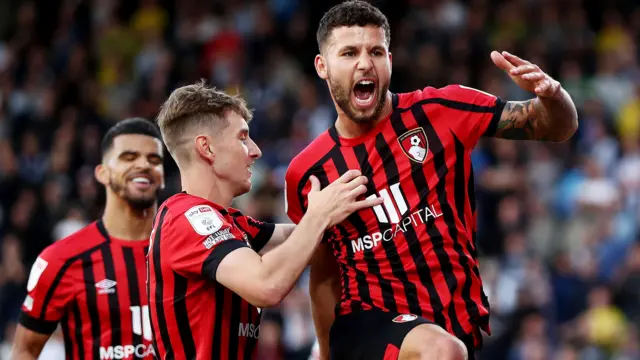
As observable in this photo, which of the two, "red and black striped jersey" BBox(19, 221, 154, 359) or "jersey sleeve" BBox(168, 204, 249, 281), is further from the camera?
"red and black striped jersey" BBox(19, 221, 154, 359)

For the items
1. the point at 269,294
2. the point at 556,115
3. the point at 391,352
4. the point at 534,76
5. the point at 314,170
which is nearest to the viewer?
the point at 269,294

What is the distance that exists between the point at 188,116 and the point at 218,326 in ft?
3.33

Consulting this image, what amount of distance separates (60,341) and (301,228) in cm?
574

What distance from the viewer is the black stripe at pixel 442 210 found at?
4.94m

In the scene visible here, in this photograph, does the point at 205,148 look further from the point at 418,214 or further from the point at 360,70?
the point at 418,214

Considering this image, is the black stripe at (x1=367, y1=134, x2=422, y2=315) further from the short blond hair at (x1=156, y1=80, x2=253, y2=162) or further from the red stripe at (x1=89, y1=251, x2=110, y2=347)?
the red stripe at (x1=89, y1=251, x2=110, y2=347)

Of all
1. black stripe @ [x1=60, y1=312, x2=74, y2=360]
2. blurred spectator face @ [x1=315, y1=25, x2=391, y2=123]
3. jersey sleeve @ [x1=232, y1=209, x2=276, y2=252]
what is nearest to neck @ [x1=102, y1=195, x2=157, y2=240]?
black stripe @ [x1=60, y1=312, x2=74, y2=360]

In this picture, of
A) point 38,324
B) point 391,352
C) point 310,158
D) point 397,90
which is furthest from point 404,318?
point 397,90

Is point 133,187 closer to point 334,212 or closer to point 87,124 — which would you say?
point 334,212

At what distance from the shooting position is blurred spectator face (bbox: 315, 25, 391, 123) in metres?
5.00

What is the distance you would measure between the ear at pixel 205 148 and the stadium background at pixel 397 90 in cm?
523

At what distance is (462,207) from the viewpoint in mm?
5059

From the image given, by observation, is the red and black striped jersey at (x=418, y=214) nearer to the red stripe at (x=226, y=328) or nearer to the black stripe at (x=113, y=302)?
the red stripe at (x=226, y=328)

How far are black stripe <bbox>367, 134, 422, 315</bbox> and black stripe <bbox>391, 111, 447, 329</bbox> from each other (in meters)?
0.07
